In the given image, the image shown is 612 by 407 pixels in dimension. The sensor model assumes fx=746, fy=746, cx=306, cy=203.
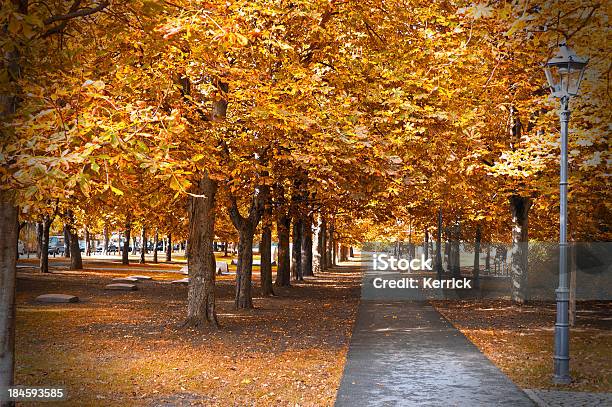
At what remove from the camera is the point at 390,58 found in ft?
58.5

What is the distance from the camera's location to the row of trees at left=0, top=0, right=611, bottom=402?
26.2 feet

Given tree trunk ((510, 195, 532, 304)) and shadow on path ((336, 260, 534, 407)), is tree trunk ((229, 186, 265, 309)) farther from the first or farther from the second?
tree trunk ((510, 195, 532, 304))

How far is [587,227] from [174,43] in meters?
20.8

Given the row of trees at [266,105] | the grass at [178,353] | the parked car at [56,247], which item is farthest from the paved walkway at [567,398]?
the parked car at [56,247]

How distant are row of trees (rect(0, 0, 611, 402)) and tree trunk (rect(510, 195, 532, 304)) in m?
0.12

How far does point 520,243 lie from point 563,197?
1565 cm

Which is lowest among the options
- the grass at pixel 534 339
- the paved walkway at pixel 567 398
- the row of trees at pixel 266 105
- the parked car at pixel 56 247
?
the grass at pixel 534 339

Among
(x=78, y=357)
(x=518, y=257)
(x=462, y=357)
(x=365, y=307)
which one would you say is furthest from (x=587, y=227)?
(x=78, y=357)

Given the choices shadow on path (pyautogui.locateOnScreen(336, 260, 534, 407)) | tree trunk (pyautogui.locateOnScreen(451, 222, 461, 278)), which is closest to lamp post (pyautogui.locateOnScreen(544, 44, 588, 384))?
shadow on path (pyautogui.locateOnScreen(336, 260, 534, 407))

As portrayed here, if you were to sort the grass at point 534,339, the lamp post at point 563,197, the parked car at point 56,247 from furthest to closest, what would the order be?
the parked car at point 56,247
the grass at point 534,339
the lamp post at point 563,197

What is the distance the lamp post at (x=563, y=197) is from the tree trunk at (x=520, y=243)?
15.1 meters

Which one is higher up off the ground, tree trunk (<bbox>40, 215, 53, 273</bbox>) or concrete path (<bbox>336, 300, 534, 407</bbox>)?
tree trunk (<bbox>40, 215, 53, 273</bbox>)

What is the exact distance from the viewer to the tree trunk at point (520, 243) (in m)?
27.2

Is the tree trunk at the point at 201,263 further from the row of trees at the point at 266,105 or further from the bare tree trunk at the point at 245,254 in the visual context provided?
the bare tree trunk at the point at 245,254
